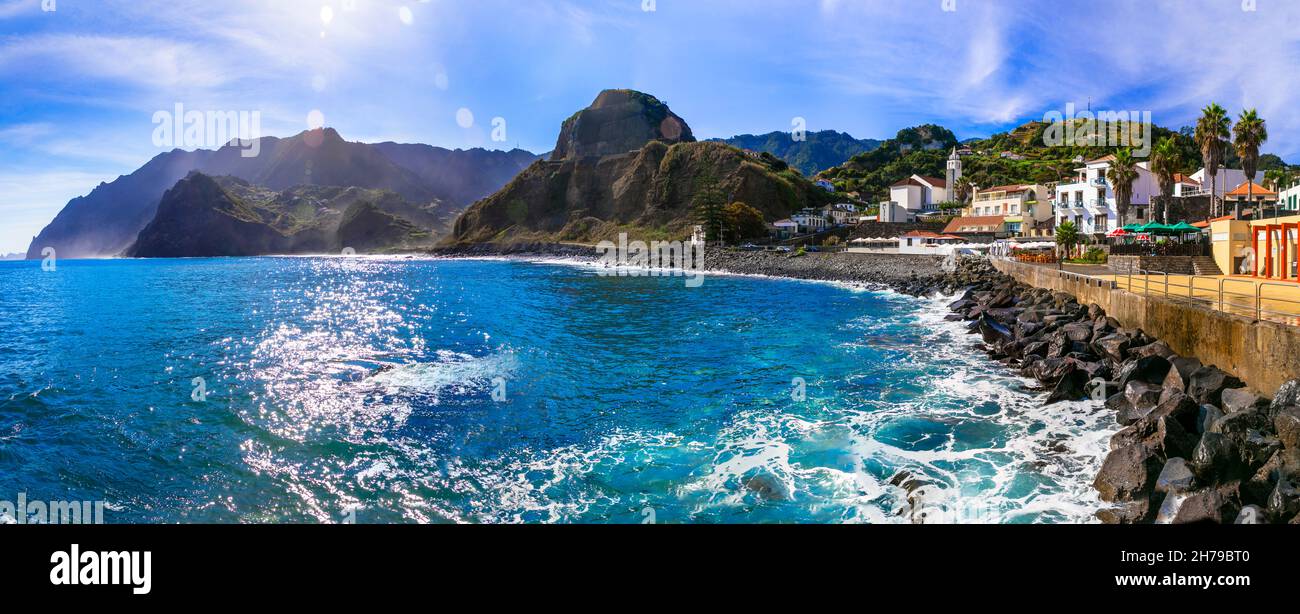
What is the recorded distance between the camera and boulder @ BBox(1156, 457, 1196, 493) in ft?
36.1

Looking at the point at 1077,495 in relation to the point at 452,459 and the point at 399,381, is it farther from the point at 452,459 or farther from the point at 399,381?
the point at 399,381

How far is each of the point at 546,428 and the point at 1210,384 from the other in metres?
16.9

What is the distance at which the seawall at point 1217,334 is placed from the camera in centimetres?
1377

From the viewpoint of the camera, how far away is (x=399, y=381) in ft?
75.8

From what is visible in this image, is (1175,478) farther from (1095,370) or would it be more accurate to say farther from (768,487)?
(1095,370)

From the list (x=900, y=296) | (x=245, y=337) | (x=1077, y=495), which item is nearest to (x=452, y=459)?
(x=1077, y=495)

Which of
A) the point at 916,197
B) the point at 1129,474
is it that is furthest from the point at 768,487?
the point at 916,197

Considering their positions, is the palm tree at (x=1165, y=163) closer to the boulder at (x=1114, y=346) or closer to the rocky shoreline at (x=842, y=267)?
the rocky shoreline at (x=842, y=267)

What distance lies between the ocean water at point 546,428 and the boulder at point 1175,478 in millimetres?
1167

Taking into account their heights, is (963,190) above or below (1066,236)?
above

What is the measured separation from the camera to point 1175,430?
500 inches

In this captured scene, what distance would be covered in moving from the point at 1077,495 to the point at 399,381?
21.0m

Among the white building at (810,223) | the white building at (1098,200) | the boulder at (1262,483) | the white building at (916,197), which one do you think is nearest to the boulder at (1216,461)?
the boulder at (1262,483)

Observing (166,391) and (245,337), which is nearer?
(166,391)
